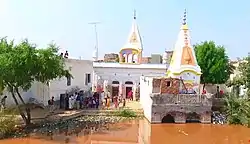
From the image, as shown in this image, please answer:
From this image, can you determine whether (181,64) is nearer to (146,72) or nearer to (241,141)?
(146,72)

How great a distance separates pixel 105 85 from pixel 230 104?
1346 centimetres

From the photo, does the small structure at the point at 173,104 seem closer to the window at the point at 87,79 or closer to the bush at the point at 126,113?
the bush at the point at 126,113

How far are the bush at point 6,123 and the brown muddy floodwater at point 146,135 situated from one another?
2.32 ft

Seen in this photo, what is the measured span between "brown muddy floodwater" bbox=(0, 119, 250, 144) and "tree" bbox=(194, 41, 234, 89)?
13060mm

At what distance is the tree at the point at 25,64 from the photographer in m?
20.5

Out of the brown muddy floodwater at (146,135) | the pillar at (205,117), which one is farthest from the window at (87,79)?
the pillar at (205,117)

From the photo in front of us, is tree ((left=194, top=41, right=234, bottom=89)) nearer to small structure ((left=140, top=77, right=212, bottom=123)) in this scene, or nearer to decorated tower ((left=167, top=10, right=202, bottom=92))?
decorated tower ((left=167, top=10, right=202, bottom=92))

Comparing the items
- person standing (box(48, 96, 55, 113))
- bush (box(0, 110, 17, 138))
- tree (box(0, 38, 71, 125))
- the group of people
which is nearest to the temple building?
the group of people

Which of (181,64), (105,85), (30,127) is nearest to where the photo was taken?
(30,127)

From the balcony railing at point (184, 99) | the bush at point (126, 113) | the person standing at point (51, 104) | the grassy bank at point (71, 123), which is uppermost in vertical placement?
the balcony railing at point (184, 99)

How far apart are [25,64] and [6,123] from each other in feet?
10.6

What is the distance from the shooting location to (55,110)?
88.8 ft

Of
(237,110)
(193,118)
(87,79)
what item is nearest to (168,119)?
(193,118)

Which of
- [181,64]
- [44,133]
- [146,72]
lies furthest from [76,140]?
[146,72]
